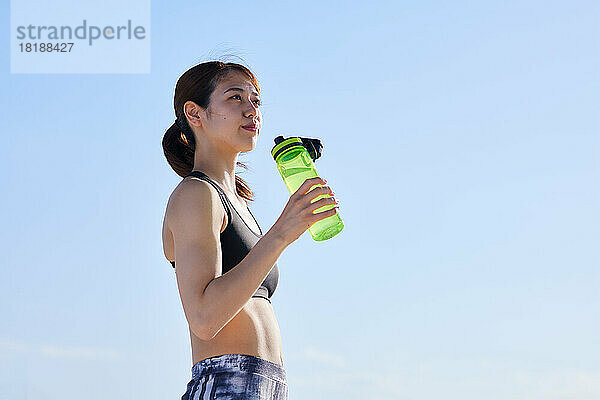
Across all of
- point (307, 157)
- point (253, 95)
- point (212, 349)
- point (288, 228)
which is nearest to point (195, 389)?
point (212, 349)

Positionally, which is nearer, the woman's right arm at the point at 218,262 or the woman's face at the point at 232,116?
the woman's right arm at the point at 218,262

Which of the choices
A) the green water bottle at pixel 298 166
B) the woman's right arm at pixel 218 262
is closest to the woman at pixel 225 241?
the woman's right arm at pixel 218 262

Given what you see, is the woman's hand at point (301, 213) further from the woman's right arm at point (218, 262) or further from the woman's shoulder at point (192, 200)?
the woman's shoulder at point (192, 200)

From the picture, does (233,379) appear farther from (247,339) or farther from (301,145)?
(301,145)

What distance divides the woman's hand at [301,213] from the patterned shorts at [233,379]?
506mm

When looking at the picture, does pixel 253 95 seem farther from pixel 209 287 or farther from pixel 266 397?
pixel 266 397

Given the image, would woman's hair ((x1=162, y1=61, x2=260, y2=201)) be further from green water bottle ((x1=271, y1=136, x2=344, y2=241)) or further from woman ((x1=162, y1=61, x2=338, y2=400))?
green water bottle ((x1=271, y1=136, x2=344, y2=241))

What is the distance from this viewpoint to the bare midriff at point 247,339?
3.40 meters

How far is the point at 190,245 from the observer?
336 cm

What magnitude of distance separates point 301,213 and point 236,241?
1.32 ft

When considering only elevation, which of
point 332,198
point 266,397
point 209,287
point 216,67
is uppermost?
point 216,67

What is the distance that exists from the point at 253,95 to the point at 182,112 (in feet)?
1.06

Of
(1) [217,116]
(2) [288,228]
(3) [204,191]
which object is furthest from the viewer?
(1) [217,116]

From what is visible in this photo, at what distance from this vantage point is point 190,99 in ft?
12.8
